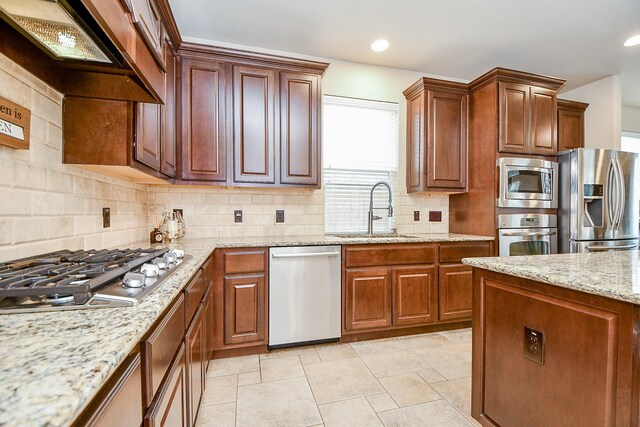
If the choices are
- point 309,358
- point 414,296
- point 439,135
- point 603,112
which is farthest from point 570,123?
point 309,358

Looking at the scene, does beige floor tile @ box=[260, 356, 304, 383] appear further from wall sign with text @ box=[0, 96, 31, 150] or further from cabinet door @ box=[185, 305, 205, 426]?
wall sign with text @ box=[0, 96, 31, 150]

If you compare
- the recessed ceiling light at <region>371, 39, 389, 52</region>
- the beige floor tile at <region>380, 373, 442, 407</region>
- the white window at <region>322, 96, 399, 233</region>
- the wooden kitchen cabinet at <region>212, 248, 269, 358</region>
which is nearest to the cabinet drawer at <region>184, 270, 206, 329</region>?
the wooden kitchen cabinet at <region>212, 248, 269, 358</region>

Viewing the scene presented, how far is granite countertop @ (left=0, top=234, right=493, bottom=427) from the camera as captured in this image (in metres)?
0.38

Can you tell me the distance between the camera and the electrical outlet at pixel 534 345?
48.0 inches

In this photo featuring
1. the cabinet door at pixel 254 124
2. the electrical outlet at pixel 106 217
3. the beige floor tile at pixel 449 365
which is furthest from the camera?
the cabinet door at pixel 254 124

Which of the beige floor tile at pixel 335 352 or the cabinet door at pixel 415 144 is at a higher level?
the cabinet door at pixel 415 144

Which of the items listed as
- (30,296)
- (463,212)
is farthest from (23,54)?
(463,212)

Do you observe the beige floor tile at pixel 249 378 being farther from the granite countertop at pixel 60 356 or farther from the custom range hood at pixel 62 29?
the custom range hood at pixel 62 29

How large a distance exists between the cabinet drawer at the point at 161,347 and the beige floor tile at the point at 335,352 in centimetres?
144

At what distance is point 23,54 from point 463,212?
342 cm

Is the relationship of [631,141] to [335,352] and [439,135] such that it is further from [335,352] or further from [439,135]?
[335,352]

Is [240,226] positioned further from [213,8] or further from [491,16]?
[491,16]

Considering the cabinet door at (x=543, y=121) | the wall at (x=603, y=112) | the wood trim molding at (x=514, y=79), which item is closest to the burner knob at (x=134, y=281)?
the wood trim molding at (x=514, y=79)

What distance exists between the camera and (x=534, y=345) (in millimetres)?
1247
